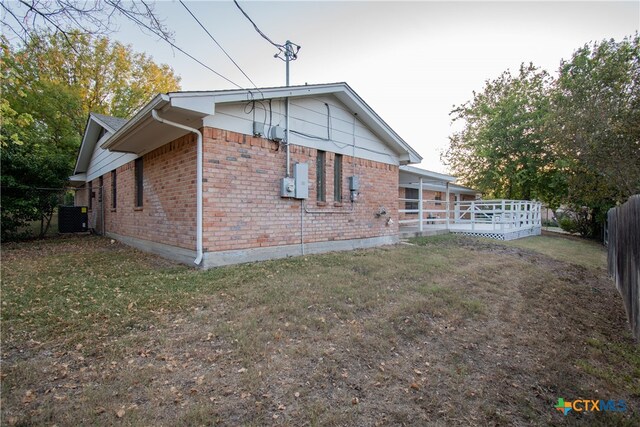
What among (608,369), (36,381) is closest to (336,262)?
(608,369)

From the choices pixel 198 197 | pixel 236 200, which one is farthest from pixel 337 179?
pixel 198 197

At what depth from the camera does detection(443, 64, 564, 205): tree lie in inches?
776

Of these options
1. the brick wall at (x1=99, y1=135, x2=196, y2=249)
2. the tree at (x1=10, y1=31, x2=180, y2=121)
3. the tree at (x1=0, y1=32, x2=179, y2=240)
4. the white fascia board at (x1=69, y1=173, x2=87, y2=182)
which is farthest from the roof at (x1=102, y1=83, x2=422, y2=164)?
the tree at (x1=10, y1=31, x2=180, y2=121)

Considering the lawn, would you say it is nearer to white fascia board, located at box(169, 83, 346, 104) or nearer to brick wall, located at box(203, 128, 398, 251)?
brick wall, located at box(203, 128, 398, 251)

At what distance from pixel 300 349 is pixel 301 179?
4727mm

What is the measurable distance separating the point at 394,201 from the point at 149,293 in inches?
319

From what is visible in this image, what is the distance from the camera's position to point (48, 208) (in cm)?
1191

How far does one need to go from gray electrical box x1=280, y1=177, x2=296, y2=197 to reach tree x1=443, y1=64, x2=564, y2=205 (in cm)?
1825

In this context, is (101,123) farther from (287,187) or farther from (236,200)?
(287,187)

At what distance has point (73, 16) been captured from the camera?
350cm

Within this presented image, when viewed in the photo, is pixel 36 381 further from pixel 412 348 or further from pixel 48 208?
pixel 48 208

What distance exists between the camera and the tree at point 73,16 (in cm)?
337

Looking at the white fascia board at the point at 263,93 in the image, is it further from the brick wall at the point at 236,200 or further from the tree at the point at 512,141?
the tree at the point at 512,141

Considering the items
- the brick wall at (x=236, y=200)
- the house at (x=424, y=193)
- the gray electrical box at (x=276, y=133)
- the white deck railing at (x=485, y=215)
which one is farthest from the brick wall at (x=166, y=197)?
the white deck railing at (x=485, y=215)
